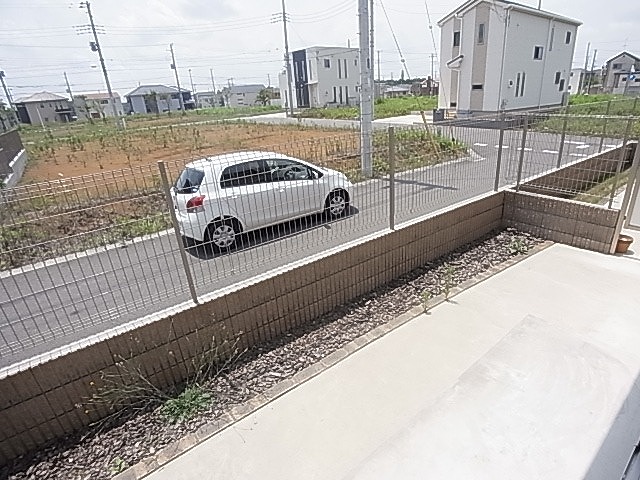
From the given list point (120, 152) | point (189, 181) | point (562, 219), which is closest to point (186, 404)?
point (189, 181)

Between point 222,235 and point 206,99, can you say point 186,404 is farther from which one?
point 206,99

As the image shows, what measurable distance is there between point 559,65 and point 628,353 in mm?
26602

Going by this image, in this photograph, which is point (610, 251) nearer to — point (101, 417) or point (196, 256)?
point (196, 256)

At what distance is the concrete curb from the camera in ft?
7.64

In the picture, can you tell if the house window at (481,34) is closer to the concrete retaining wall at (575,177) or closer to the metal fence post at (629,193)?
the concrete retaining wall at (575,177)

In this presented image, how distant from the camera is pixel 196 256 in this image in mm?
3666

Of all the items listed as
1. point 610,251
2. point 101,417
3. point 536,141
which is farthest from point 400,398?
point 536,141

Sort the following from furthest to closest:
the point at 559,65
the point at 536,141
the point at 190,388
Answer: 1. the point at 559,65
2. the point at 536,141
3. the point at 190,388

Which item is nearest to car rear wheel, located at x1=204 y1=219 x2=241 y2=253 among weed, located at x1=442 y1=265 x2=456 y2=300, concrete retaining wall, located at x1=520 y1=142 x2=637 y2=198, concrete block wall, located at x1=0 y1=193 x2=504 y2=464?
concrete block wall, located at x1=0 y1=193 x2=504 y2=464

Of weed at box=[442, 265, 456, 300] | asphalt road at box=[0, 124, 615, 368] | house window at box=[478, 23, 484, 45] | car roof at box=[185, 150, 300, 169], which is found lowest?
weed at box=[442, 265, 456, 300]

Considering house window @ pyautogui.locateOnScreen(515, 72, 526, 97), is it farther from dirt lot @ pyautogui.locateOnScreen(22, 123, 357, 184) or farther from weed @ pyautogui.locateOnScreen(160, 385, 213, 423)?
weed @ pyautogui.locateOnScreen(160, 385, 213, 423)

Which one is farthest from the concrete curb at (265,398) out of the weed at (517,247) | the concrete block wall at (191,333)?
the weed at (517,247)

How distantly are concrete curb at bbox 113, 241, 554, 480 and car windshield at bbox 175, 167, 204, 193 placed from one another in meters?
2.69

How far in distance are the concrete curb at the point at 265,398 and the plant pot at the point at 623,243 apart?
2.11m
